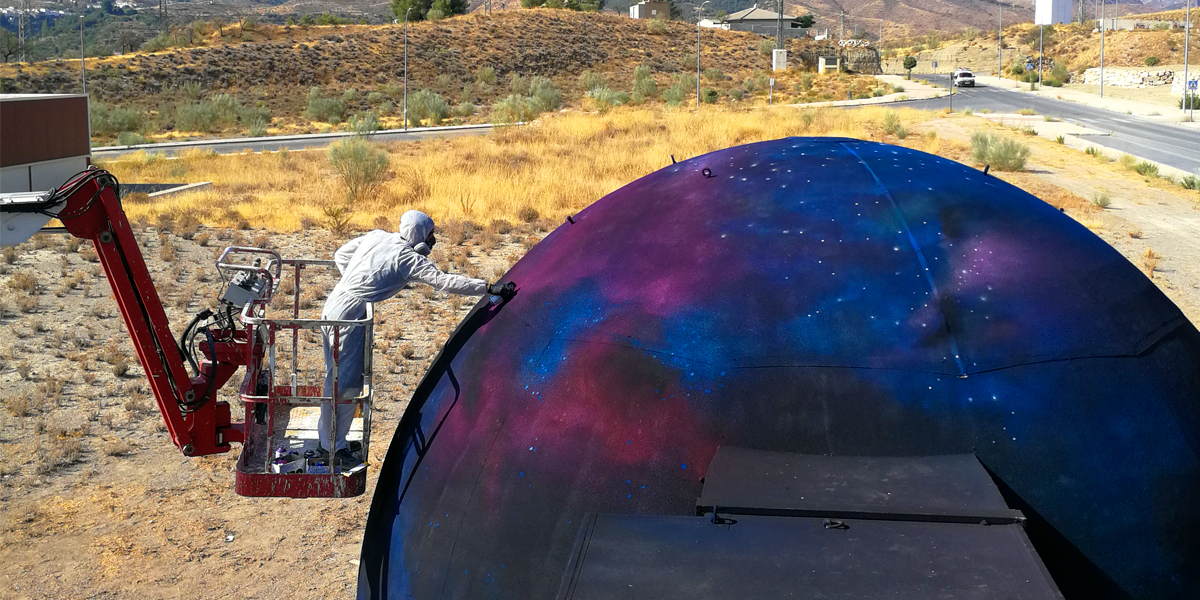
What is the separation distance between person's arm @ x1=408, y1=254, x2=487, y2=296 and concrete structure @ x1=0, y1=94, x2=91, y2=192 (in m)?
27.2

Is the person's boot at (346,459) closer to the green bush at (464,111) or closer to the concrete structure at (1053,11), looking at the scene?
the green bush at (464,111)

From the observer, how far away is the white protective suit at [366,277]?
19.3 feet

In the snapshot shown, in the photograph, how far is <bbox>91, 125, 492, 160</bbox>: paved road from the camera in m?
47.6

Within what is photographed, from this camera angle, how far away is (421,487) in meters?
4.01

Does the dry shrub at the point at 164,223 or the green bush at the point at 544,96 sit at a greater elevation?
the green bush at the point at 544,96

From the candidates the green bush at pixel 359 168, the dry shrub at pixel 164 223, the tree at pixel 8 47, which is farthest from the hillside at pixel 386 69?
the dry shrub at pixel 164 223

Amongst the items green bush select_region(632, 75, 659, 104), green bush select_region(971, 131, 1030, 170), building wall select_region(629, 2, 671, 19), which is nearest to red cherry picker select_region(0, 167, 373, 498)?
green bush select_region(971, 131, 1030, 170)

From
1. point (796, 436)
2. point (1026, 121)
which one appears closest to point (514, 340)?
point (796, 436)

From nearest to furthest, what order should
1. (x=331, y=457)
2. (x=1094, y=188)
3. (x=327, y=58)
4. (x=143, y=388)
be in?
(x=331, y=457)
(x=143, y=388)
(x=1094, y=188)
(x=327, y=58)

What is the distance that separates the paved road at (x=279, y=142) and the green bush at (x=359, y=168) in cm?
1499

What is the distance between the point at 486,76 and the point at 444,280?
79280 millimetres

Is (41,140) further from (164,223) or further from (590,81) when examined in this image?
(590,81)

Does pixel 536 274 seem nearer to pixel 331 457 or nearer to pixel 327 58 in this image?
pixel 331 457

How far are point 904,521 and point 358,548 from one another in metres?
6.75
